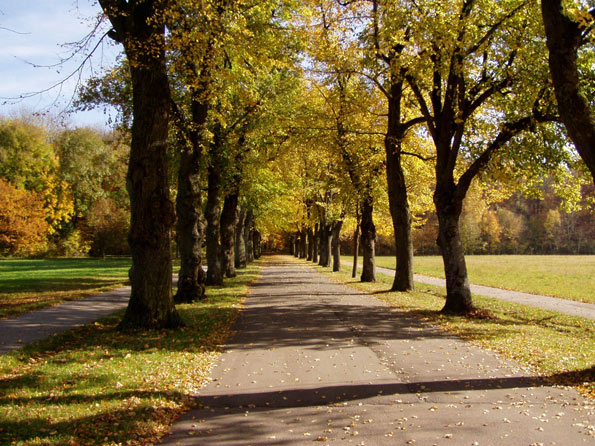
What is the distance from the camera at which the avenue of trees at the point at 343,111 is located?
1004cm

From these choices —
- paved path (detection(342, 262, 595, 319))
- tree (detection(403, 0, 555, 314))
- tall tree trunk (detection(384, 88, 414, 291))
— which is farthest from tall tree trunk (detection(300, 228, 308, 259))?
tree (detection(403, 0, 555, 314))

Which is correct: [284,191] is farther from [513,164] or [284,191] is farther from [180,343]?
[180,343]

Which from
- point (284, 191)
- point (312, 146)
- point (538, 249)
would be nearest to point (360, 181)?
point (312, 146)

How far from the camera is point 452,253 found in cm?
1351

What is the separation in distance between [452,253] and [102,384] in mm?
10016

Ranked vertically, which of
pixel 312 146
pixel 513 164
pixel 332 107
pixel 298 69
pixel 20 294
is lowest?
pixel 20 294

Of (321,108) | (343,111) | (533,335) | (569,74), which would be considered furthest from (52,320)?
(321,108)

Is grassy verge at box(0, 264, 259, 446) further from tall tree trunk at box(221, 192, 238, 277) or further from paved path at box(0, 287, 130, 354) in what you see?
tall tree trunk at box(221, 192, 238, 277)

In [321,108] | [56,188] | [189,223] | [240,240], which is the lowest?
[240,240]

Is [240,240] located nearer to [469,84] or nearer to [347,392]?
[469,84]

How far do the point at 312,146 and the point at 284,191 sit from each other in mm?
7575

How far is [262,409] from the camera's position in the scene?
5.55m

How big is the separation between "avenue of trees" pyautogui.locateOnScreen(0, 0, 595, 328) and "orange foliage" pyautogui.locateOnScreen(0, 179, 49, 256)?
29.5 metres

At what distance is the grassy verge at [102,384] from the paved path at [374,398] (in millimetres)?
350
